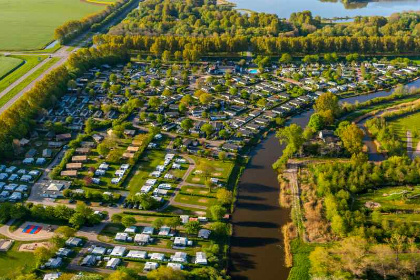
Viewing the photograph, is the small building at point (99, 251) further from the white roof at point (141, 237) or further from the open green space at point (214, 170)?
the open green space at point (214, 170)

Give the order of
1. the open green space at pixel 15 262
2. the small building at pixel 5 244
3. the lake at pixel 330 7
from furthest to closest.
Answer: the lake at pixel 330 7, the small building at pixel 5 244, the open green space at pixel 15 262

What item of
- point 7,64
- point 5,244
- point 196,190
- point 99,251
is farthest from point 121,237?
point 7,64

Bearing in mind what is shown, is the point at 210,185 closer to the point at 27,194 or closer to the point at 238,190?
the point at 238,190

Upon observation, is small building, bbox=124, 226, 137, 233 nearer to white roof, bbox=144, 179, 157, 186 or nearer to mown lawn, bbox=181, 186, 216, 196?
white roof, bbox=144, 179, 157, 186

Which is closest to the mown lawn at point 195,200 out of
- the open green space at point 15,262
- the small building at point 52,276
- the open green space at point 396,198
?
the small building at point 52,276

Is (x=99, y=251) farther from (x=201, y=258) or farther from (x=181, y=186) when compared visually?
(x=181, y=186)

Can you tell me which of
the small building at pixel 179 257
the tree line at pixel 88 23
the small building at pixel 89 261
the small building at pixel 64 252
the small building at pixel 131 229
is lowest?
the small building at pixel 179 257
